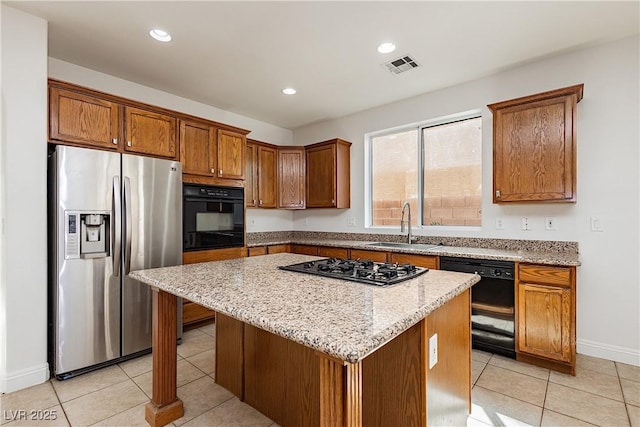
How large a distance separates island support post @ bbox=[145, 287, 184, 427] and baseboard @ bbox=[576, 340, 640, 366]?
127 inches

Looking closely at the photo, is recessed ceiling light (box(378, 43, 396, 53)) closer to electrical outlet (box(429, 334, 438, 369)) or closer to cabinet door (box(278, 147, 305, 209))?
cabinet door (box(278, 147, 305, 209))

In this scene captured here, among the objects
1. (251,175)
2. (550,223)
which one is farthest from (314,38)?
(550,223)

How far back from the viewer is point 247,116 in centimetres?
451

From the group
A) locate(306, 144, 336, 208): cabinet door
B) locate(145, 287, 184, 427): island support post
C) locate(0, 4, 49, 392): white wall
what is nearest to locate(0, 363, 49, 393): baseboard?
locate(0, 4, 49, 392): white wall

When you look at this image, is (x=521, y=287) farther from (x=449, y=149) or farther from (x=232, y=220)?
(x=232, y=220)

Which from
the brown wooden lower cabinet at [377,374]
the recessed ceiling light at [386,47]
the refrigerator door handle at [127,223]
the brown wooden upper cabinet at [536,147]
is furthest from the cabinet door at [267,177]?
the brown wooden upper cabinet at [536,147]

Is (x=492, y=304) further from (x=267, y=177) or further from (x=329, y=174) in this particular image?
(x=267, y=177)

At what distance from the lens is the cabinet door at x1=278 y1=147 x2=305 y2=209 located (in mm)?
4566

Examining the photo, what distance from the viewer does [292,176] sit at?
458 cm

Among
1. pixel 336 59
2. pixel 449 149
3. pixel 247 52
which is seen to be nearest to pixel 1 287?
pixel 247 52

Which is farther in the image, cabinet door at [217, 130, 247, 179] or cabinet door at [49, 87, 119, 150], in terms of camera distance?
cabinet door at [217, 130, 247, 179]

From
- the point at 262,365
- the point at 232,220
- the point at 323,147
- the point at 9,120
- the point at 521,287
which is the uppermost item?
the point at 323,147

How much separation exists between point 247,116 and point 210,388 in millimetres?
3563

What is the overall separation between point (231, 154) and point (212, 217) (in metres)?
0.79
